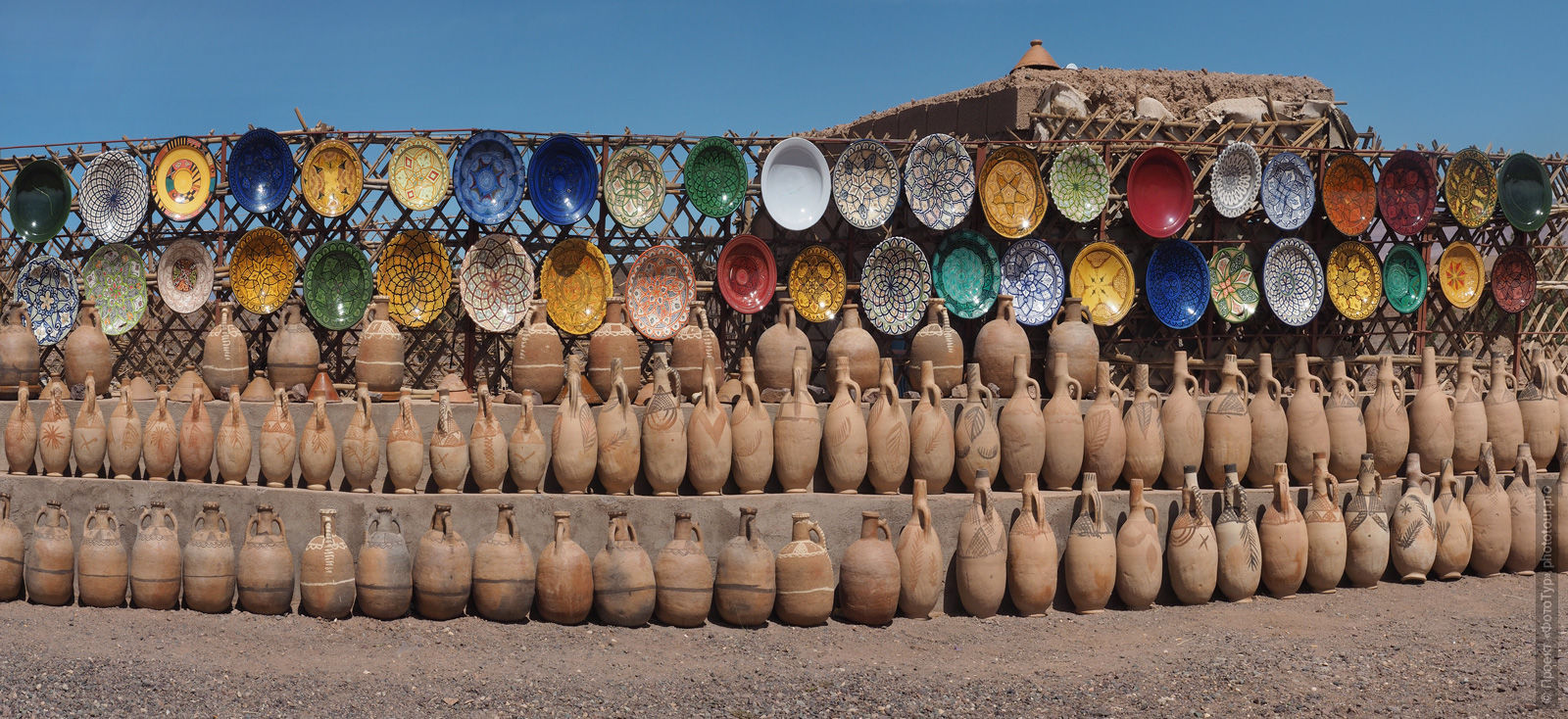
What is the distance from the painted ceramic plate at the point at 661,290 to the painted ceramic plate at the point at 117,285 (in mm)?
3512

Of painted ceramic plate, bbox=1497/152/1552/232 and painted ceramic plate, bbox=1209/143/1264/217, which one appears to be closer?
painted ceramic plate, bbox=1209/143/1264/217

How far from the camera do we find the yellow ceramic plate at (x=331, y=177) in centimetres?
812

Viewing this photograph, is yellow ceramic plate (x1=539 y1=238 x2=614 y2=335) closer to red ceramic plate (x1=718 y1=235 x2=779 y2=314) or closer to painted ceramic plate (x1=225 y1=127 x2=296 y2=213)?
red ceramic plate (x1=718 y1=235 x2=779 y2=314)

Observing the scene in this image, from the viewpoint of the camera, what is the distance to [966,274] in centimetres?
834

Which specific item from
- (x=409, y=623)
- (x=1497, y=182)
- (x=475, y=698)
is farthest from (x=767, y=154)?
(x=1497, y=182)

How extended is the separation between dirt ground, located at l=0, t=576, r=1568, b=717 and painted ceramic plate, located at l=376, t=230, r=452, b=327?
2625 mm

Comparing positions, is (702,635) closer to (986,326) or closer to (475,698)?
(475,698)

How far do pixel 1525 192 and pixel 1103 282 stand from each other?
390 centimetres

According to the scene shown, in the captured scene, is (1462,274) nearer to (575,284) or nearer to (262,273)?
(575,284)

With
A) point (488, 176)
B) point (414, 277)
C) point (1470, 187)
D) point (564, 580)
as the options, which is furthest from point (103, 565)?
point (1470, 187)

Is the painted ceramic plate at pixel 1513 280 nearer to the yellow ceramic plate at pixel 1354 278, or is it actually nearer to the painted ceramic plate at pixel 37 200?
the yellow ceramic plate at pixel 1354 278

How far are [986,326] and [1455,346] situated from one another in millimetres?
4964

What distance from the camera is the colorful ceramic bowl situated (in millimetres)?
8609

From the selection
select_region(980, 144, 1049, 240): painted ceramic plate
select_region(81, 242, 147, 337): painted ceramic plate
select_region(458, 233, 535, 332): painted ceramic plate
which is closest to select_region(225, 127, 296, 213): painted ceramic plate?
select_region(81, 242, 147, 337): painted ceramic plate
